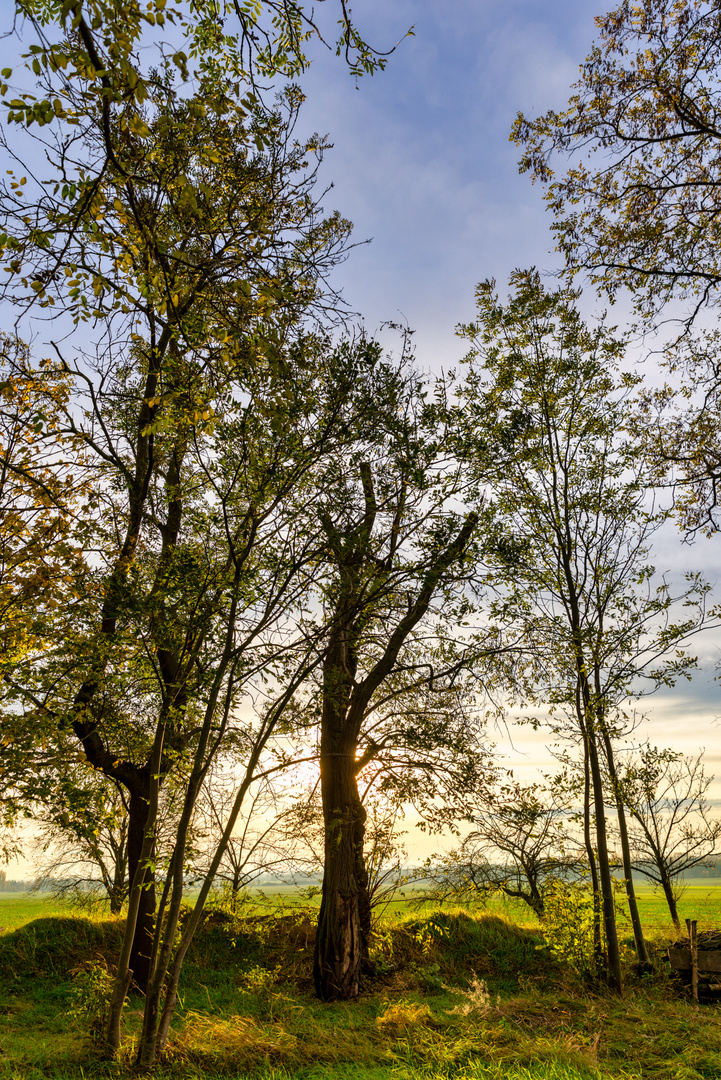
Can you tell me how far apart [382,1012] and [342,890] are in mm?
1759

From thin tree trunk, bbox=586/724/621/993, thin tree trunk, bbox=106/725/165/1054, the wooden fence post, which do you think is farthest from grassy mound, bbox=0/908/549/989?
thin tree trunk, bbox=106/725/165/1054

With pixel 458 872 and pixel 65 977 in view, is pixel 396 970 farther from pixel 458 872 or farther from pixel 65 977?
pixel 65 977

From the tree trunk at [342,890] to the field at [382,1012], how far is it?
41cm

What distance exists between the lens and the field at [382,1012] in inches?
236

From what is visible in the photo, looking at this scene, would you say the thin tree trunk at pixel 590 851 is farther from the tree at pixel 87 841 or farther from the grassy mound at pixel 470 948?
the tree at pixel 87 841

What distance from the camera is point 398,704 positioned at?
35.4ft

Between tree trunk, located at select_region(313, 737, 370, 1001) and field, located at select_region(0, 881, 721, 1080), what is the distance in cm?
41

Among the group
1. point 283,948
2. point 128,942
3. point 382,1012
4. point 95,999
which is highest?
point 128,942

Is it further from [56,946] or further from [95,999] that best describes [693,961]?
[56,946]

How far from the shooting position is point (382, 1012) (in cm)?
856

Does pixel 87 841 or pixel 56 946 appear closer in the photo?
pixel 87 841

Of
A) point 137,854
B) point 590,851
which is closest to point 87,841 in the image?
point 137,854

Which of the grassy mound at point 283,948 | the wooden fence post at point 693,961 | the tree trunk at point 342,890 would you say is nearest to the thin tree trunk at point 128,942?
the tree trunk at point 342,890

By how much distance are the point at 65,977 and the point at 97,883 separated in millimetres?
5331
